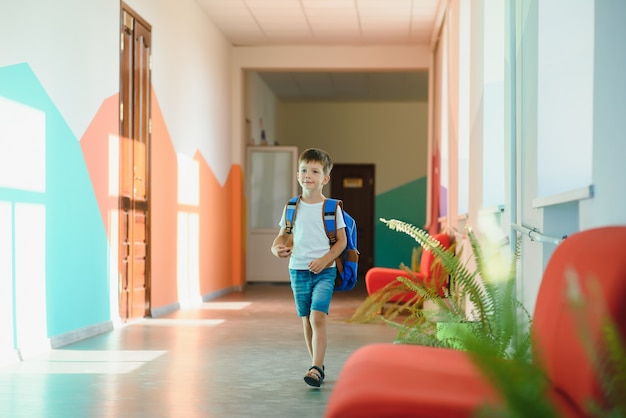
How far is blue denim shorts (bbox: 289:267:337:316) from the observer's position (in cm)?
385

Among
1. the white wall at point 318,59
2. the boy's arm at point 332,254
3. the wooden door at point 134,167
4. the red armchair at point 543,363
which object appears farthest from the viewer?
the white wall at point 318,59

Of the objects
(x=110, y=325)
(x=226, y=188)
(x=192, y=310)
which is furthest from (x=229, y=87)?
(x=110, y=325)

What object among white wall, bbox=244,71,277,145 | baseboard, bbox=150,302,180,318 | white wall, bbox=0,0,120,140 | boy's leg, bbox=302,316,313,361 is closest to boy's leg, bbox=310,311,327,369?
boy's leg, bbox=302,316,313,361

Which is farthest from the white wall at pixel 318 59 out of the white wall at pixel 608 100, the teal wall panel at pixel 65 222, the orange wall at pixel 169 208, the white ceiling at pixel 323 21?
the white wall at pixel 608 100

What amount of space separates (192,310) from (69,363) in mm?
3518

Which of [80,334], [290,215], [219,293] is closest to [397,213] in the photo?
[219,293]

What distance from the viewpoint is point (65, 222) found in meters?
5.54

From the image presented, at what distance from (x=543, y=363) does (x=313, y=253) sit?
2187 millimetres

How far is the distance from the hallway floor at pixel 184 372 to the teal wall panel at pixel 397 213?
844 centimetres

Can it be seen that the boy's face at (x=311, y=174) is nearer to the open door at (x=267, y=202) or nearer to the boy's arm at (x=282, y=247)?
the boy's arm at (x=282, y=247)

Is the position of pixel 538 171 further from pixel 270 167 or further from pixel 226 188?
pixel 270 167

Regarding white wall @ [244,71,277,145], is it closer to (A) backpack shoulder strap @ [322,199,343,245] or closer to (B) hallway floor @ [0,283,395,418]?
(B) hallway floor @ [0,283,395,418]

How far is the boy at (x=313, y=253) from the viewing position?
12.5ft

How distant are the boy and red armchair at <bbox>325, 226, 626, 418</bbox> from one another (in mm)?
1646
